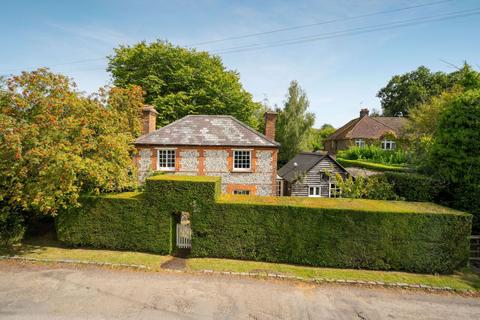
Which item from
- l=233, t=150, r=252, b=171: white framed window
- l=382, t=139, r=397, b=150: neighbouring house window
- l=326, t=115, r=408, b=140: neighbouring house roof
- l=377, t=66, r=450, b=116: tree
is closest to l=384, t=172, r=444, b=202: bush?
l=233, t=150, r=252, b=171: white framed window

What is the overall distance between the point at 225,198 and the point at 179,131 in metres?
9.76

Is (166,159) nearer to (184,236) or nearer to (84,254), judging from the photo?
(184,236)

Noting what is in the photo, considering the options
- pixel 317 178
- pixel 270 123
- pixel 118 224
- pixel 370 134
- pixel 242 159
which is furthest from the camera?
pixel 370 134

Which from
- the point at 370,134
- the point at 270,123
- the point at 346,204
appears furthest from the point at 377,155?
the point at 346,204

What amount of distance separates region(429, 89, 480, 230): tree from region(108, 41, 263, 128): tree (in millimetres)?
24755

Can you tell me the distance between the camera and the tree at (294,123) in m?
39.1

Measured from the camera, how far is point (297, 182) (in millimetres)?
22109

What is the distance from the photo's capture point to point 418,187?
1428cm

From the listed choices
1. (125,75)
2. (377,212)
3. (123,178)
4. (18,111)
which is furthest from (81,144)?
(125,75)

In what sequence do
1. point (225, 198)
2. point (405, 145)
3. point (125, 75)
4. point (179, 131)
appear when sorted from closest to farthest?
point (225, 198)
point (179, 131)
point (125, 75)
point (405, 145)

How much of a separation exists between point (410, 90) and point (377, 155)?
129 ft

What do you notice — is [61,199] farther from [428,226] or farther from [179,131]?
[428,226]

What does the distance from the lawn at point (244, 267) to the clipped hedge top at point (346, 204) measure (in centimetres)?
283

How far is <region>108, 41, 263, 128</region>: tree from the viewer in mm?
31172
